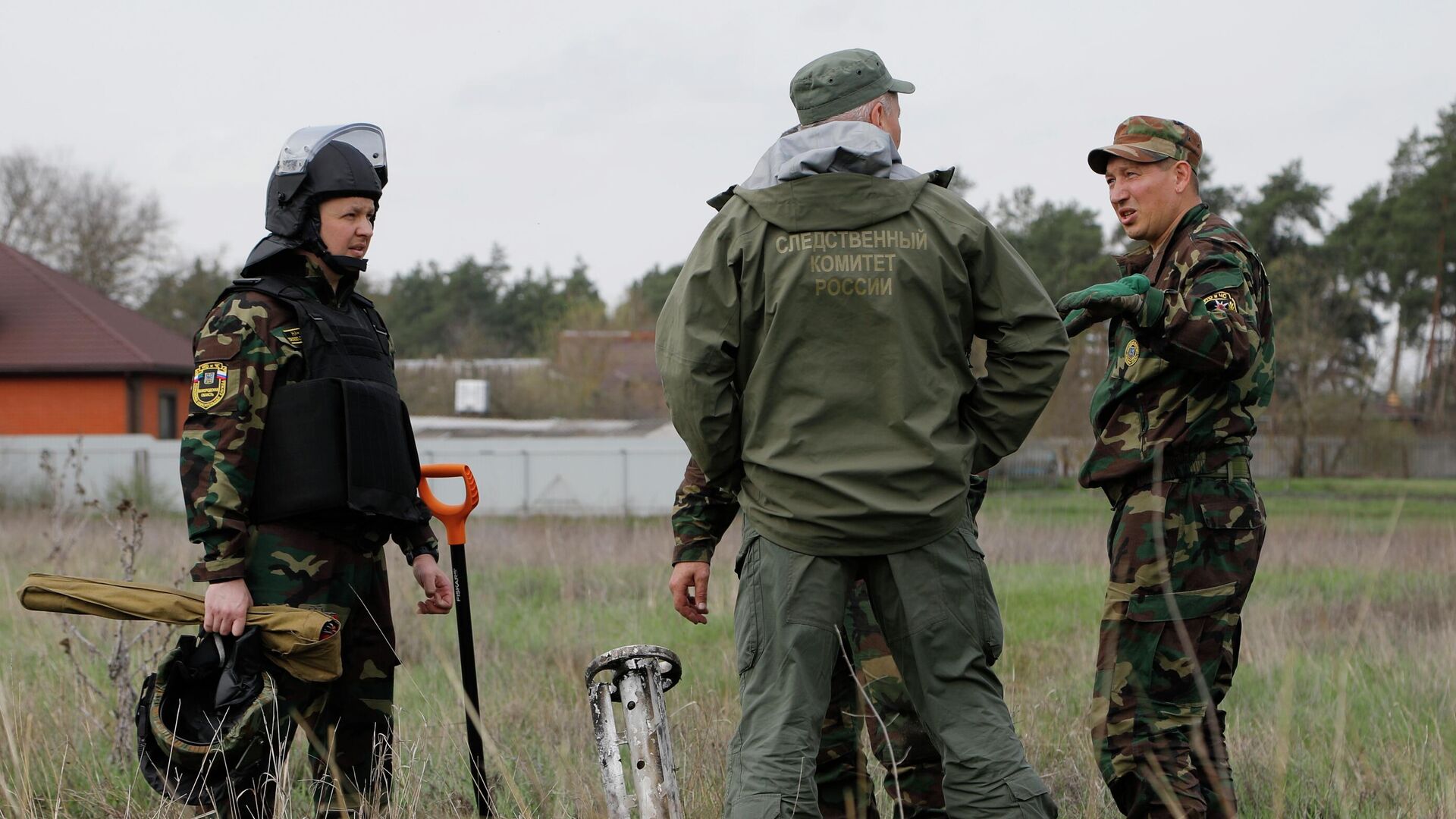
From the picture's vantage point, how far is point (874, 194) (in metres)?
2.71

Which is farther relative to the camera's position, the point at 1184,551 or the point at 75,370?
the point at 75,370

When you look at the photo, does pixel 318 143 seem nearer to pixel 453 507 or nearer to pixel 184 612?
pixel 453 507

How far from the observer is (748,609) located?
9.07 ft

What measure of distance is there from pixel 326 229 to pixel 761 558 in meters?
1.63

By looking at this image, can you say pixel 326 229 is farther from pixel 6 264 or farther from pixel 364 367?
pixel 6 264

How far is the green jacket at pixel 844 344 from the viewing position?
2676 mm

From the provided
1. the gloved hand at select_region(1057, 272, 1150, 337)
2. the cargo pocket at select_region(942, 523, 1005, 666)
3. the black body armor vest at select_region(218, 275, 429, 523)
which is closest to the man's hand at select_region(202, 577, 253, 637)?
the black body armor vest at select_region(218, 275, 429, 523)

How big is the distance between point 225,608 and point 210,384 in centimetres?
58

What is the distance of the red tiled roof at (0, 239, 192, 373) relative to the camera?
101 ft

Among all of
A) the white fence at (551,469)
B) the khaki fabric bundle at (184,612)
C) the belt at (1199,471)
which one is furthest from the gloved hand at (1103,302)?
the white fence at (551,469)

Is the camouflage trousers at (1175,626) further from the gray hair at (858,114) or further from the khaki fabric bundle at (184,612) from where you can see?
the khaki fabric bundle at (184,612)

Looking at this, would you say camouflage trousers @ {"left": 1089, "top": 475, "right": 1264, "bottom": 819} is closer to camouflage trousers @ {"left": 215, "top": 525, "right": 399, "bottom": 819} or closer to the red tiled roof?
camouflage trousers @ {"left": 215, "top": 525, "right": 399, "bottom": 819}

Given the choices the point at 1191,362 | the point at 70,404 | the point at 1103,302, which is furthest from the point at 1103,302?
the point at 70,404

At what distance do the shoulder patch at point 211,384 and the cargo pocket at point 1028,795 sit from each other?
7.17 feet
